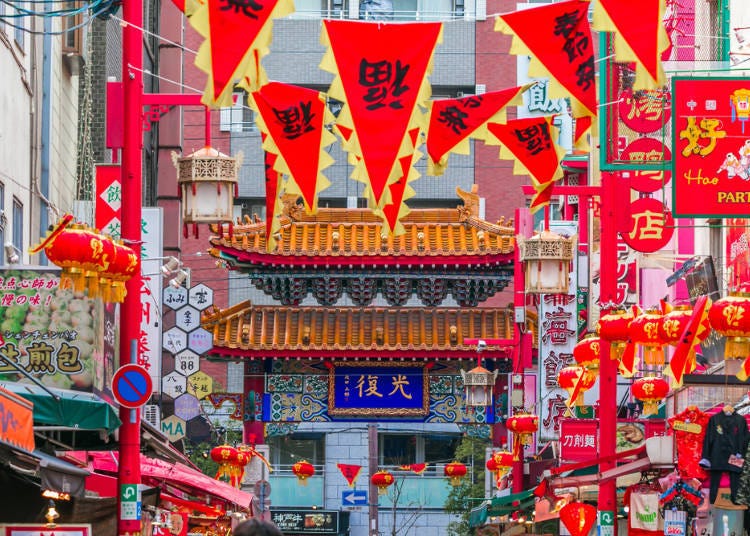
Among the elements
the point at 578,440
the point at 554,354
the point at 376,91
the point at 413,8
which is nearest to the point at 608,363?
the point at 578,440

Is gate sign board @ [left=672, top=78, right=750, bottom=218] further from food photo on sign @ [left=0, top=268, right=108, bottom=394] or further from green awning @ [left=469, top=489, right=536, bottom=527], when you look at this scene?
green awning @ [left=469, top=489, right=536, bottom=527]

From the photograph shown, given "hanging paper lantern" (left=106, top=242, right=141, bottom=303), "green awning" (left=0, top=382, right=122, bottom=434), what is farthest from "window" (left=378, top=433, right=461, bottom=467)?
"hanging paper lantern" (left=106, top=242, right=141, bottom=303)

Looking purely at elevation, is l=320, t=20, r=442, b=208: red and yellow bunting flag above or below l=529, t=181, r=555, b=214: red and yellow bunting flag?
above

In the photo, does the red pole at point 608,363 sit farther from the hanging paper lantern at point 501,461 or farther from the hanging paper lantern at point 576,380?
the hanging paper lantern at point 501,461

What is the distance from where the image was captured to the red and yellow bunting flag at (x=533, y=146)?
17344 millimetres

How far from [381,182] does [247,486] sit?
73.4 feet

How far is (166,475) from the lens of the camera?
21125 millimetres

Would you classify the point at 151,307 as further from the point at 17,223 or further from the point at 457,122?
the point at 457,122

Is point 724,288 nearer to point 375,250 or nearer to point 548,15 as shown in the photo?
point 548,15

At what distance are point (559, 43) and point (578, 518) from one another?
1105 cm

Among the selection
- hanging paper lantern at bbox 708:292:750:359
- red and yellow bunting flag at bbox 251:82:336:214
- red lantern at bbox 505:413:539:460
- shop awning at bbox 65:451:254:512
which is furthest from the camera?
red lantern at bbox 505:413:539:460

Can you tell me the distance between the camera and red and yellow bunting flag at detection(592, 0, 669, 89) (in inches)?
583

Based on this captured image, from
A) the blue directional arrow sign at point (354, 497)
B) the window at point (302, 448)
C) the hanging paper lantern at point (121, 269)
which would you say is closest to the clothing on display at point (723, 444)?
the hanging paper lantern at point (121, 269)

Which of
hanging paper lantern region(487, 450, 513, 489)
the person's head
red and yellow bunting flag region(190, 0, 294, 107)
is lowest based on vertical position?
hanging paper lantern region(487, 450, 513, 489)
